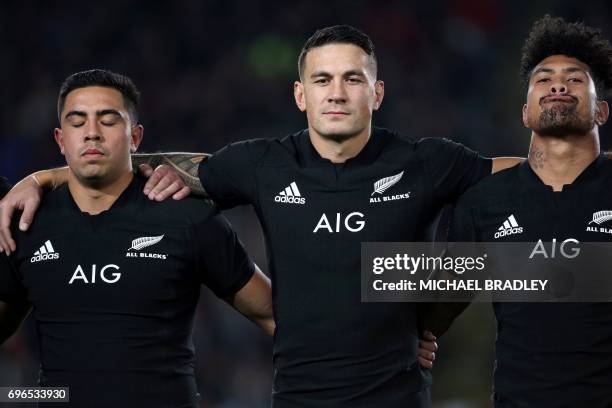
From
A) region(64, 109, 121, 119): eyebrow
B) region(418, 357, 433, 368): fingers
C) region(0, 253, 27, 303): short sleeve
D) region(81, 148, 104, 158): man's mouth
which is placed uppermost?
region(64, 109, 121, 119): eyebrow

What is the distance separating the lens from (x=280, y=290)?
4.17m

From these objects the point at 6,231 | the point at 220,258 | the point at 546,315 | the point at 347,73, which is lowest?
the point at 546,315

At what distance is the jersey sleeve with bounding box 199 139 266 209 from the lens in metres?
4.34

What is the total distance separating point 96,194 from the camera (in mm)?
4469

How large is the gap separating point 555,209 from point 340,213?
0.86 metres

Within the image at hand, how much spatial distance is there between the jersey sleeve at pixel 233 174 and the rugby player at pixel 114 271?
0.10m

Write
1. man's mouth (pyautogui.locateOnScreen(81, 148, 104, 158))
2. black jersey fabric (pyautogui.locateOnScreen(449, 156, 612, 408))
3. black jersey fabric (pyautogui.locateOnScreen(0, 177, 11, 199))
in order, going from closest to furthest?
black jersey fabric (pyautogui.locateOnScreen(449, 156, 612, 408))
man's mouth (pyautogui.locateOnScreen(81, 148, 104, 158))
black jersey fabric (pyautogui.locateOnScreen(0, 177, 11, 199))

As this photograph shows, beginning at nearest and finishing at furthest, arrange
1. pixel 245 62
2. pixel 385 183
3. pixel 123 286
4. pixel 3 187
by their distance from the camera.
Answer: pixel 385 183 → pixel 123 286 → pixel 3 187 → pixel 245 62

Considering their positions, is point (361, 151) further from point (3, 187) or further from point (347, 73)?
point (3, 187)

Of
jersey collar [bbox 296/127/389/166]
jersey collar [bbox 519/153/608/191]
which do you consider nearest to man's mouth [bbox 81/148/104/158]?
jersey collar [bbox 296/127/389/166]

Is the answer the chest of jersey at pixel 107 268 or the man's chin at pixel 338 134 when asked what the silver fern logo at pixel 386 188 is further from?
the chest of jersey at pixel 107 268

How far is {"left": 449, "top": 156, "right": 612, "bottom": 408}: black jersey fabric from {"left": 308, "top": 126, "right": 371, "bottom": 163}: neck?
48 centimetres

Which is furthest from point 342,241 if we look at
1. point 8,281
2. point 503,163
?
point 8,281

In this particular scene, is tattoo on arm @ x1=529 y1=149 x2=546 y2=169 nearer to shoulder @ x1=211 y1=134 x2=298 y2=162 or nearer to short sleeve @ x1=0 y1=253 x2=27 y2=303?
shoulder @ x1=211 y1=134 x2=298 y2=162
